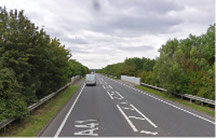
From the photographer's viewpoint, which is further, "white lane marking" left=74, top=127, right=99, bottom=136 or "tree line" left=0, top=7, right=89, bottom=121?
"tree line" left=0, top=7, right=89, bottom=121

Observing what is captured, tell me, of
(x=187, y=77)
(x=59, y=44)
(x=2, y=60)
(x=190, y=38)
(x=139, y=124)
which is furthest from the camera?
(x=190, y=38)

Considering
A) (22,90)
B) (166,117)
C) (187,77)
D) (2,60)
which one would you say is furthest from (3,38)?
(187,77)

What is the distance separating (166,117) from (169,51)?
140ft

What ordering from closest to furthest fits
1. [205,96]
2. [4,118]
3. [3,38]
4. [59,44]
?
[4,118], [3,38], [205,96], [59,44]

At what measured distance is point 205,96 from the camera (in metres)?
15.2

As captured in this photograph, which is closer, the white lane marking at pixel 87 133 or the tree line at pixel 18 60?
the white lane marking at pixel 87 133

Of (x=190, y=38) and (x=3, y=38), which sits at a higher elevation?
(x=190, y=38)

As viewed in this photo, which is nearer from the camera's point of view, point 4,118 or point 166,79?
point 4,118

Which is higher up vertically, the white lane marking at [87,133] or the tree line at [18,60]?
the tree line at [18,60]

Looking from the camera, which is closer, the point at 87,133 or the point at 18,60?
the point at 87,133

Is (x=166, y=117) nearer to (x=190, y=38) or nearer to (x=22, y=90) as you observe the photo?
(x=22, y=90)

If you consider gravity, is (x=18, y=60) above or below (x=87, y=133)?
above

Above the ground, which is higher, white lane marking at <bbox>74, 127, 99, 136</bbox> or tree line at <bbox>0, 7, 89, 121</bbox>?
tree line at <bbox>0, 7, 89, 121</bbox>

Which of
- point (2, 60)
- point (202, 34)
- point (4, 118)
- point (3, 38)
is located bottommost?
point (4, 118)
